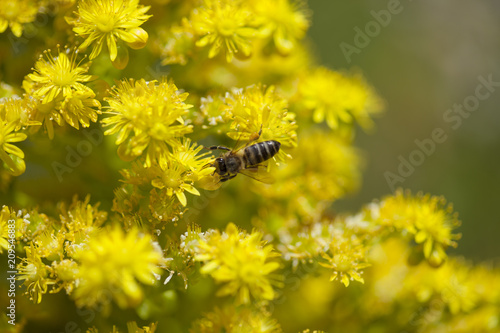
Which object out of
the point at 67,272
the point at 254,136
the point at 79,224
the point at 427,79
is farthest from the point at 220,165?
the point at 427,79

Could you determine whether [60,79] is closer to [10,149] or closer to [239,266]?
[10,149]

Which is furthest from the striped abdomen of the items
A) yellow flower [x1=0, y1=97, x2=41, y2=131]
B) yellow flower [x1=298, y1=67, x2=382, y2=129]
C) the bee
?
yellow flower [x1=0, y1=97, x2=41, y2=131]

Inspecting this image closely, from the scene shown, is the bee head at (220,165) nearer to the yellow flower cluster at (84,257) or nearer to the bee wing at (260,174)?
the bee wing at (260,174)

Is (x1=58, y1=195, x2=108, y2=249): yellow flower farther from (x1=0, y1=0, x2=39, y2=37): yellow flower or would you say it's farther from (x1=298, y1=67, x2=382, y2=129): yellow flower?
(x1=298, y1=67, x2=382, y2=129): yellow flower

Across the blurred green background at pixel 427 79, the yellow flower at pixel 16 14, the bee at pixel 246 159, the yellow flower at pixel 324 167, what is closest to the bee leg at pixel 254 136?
the bee at pixel 246 159

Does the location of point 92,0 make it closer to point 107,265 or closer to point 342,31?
point 107,265

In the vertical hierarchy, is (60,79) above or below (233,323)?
above

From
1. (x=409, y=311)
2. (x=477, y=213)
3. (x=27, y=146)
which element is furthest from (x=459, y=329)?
(x=27, y=146)

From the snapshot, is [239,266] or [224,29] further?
[224,29]

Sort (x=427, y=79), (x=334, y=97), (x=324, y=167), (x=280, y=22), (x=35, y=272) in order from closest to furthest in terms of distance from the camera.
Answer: (x=35, y=272), (x=280, y=22), (x=334, y=97), (x=324, y=167), (x=427, y=79)
